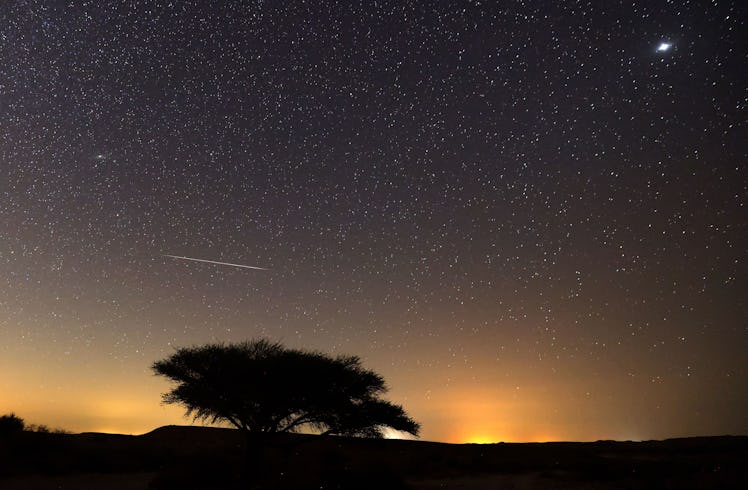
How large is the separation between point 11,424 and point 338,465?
67.0ft

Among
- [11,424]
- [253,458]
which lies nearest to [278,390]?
[253,458]

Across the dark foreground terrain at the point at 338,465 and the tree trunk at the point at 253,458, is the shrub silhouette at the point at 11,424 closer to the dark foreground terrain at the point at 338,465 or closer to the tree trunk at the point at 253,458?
the dark foreground terrain at the point at 338,465

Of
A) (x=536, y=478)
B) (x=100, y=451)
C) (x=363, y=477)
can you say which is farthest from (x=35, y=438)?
(x=536, y=478)

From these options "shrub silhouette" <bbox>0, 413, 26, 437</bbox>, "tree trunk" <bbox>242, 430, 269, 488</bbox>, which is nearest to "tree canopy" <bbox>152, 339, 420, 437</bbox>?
"tree trunk" <bbox>242, 430, 269, 488</bbox>

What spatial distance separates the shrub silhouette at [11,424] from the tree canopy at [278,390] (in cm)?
1389

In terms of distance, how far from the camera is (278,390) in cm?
2112

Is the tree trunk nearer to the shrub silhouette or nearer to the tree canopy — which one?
the tree canopy

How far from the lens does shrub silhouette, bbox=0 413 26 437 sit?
98.7 feet

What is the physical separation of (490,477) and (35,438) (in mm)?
24038

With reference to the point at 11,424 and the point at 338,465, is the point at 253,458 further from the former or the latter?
the point at 11,424

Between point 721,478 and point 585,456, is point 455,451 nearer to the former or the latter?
point 585,456

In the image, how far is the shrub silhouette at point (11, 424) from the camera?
30.1m

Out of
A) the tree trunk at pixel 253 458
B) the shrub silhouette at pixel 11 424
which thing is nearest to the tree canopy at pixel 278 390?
the tree trunk at pixel 253 458

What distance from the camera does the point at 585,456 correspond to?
3581 cm
